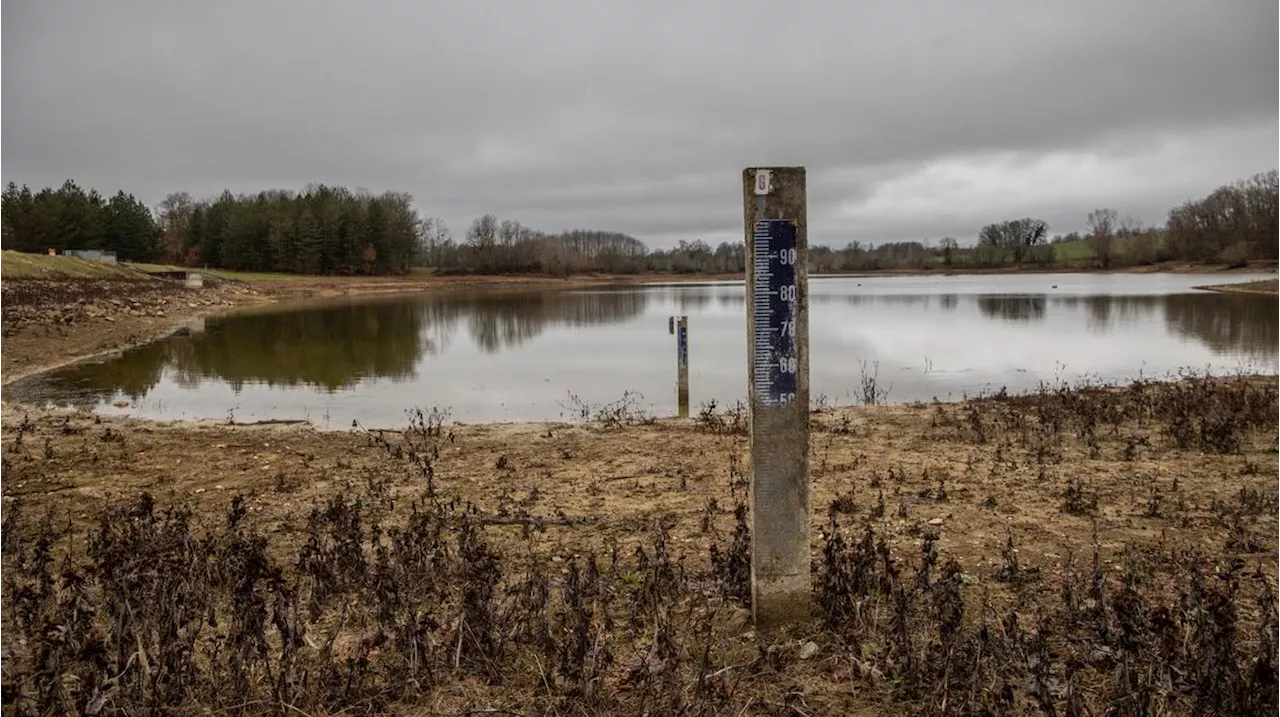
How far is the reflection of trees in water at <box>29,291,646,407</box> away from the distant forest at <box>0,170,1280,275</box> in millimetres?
39545

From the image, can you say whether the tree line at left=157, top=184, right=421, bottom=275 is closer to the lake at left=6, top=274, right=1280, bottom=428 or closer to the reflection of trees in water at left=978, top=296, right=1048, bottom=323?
the lake at left=6, top=274, right=1280, bottom=428

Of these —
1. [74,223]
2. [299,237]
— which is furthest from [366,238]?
[74,223]

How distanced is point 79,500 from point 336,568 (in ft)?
11.4

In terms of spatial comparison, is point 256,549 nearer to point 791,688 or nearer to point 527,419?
point 791,688

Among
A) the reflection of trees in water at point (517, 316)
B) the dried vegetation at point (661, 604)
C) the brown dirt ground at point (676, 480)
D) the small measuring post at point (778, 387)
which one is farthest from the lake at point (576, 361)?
the small measuring post at point (778, 387)

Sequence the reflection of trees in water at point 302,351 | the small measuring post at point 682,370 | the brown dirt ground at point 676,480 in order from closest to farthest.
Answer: the brown dirt ground at point 676,480 < the small measuring post at point 682,370 < the reflection of trees in water at point 302,351

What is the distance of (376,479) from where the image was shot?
7738 mm

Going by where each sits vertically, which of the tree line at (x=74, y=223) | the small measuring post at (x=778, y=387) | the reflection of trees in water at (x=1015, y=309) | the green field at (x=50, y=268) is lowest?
the reflection of trees in water at (x=1015, y=309)

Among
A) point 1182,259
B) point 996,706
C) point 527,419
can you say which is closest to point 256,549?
point 996,706

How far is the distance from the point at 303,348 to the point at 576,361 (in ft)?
28.3

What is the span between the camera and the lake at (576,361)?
570 inches

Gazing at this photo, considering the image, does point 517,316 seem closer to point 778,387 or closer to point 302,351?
point 302,351

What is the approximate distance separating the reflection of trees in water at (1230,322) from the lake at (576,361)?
0.24ft

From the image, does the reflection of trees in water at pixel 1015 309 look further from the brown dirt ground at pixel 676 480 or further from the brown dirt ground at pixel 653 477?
the brown dirt ground at pixel 653 477
